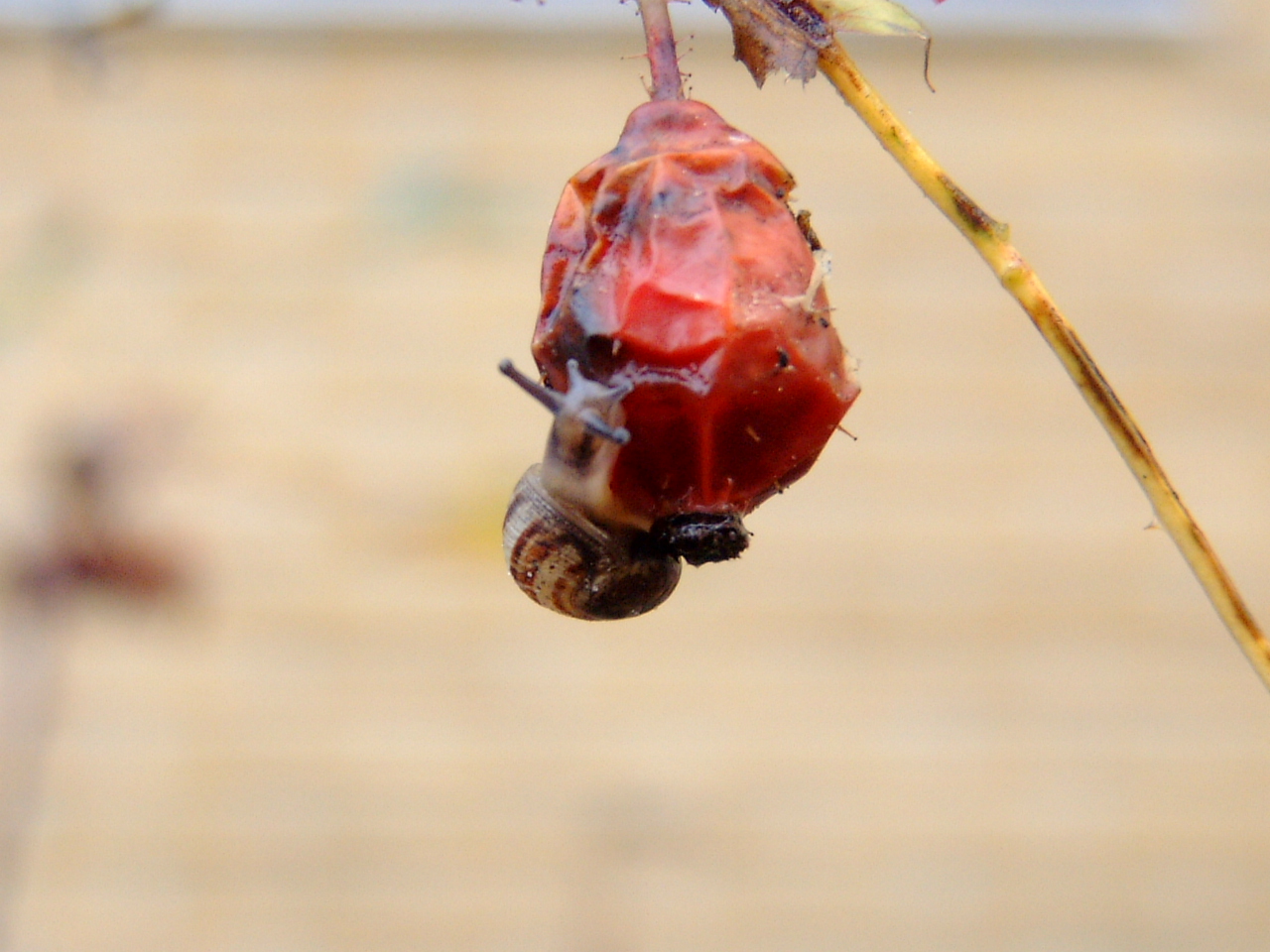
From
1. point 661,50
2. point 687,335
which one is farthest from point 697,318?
point 661,50

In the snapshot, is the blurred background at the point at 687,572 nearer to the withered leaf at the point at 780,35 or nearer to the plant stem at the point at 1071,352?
the withered leaf at the point at 780,35

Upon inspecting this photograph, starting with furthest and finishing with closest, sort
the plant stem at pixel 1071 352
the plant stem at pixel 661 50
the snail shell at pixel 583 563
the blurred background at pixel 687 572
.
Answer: the blurred background at pixel 687 572, the snail shell at pixel 583 563, the plant stem at pixel 661 50, the plant stem at pixel 1071 352

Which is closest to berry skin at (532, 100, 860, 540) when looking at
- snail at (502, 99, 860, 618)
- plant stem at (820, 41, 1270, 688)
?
snail at (502, 99, 860, 618)

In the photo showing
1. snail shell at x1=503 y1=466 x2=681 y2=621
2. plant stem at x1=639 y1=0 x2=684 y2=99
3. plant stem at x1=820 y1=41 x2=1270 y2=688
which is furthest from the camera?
snail shell at x1=503 y1=466 x2=681 y2=621

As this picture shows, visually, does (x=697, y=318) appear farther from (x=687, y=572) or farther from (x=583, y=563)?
(x=687, y=572)

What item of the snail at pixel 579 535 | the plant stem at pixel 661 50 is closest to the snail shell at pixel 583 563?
the snail at pixel 579 535

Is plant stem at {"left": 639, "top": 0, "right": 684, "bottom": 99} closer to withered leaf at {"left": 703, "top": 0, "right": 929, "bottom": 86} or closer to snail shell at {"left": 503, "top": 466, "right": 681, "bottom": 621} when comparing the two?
withered leaf at {"left": 703, "top": 0, "right": 929, "bottom": 86}
